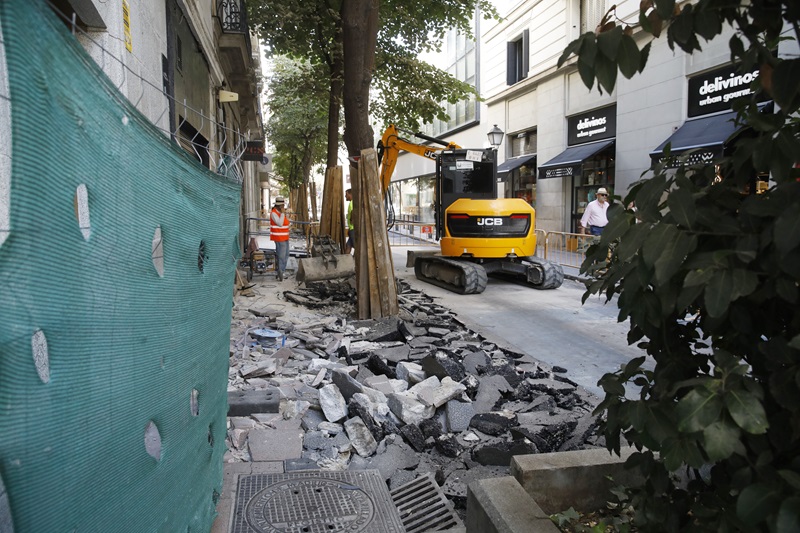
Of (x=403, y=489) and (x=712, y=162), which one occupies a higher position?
(x=712, y=162)

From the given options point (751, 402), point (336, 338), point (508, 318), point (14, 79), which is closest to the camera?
point (14, 79)

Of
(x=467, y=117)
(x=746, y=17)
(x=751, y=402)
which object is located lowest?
(x=751, y=402)

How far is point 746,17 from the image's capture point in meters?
1.77

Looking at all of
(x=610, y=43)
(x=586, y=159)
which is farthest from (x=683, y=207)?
(x=586, y=159)

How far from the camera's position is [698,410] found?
150 cm

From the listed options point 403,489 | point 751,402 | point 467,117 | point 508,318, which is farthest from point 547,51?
point 751,402

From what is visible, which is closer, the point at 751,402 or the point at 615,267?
the point at 751,402

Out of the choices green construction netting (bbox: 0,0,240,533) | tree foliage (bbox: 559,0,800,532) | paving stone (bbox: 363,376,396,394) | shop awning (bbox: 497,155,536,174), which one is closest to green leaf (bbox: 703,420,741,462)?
tree foliage (bbox: 559,0,800,532)

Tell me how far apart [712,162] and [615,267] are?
479mm

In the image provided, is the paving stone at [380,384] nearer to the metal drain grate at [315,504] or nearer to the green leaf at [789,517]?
the metal drain grate at [315,504]

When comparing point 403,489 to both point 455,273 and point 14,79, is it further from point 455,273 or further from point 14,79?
point 455,273

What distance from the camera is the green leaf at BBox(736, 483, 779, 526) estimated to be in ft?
4.83

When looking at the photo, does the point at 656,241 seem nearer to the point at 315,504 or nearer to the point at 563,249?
the point at 315,504

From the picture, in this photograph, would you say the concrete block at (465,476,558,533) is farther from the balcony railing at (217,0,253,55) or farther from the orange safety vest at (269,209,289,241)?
the balcony railing at (217,0,253,55)
